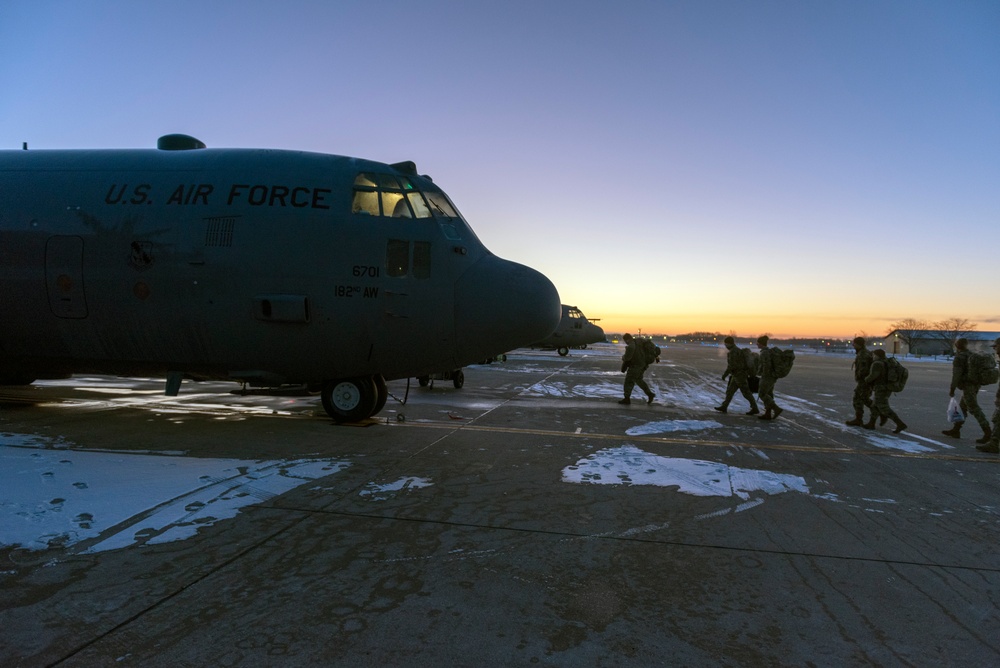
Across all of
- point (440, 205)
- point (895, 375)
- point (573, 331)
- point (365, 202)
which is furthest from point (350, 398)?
point (573, 331)

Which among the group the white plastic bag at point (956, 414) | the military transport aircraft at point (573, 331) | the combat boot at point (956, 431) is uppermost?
the military transport aircraft at point (573, 331)

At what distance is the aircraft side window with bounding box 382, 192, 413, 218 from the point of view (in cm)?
737

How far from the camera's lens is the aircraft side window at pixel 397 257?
718cm

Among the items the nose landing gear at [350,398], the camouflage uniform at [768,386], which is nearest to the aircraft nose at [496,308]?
the nose landing gear at [350,398]

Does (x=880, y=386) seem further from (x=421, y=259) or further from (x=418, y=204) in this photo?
(x=418, y=204)

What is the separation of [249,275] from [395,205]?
7.43 feet

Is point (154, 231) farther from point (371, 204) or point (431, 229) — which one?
point (431, 229)

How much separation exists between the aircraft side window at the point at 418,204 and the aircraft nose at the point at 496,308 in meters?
1.07

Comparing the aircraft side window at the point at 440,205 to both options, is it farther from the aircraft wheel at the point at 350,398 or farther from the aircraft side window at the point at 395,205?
the aircraft wheel at the point at 350,398

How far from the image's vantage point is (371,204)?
7352 mm

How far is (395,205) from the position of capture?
291 inches

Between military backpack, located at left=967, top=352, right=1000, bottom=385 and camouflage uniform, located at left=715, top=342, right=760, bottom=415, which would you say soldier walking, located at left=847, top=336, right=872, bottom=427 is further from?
camouflage uniform, located at left=715, top=342, right=760, bottom=415

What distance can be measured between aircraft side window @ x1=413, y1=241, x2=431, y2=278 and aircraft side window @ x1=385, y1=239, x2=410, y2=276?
0.10m

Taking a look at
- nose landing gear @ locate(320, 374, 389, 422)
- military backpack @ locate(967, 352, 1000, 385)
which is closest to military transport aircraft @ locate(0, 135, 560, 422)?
nose landing gear @ locate(320, 374, 389, 422)
